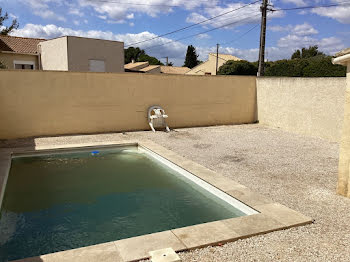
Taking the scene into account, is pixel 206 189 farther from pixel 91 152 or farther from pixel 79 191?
pixel 91 152

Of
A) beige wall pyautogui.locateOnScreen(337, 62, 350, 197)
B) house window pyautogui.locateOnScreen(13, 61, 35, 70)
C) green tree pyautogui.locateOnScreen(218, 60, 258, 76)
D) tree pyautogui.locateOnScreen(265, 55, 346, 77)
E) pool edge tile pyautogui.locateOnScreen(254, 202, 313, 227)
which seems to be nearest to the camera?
pool edge tile pyautogui.locateOnScreen(254, 202, 313, 227)

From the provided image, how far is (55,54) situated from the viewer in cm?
1945

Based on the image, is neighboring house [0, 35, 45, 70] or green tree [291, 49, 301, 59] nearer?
neighboring house [0, 35, 45, 70]

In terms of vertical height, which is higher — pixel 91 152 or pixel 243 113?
pixel 243 113

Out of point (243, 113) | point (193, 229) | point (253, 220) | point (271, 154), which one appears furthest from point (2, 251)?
point (243, 113)

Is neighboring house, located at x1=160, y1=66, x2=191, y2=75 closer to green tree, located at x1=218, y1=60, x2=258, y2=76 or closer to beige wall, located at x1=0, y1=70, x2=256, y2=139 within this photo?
green tree, located at x1=218, y1=60, x2=258, y2=76

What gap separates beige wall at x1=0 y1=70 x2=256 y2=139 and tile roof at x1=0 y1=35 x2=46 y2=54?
1286 cm

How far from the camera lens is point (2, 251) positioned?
3736 mm

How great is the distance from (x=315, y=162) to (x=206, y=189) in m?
3.37

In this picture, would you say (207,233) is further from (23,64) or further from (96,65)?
(23,64)

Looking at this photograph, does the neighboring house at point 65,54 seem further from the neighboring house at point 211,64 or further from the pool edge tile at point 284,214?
the neighboring house at point 211,64

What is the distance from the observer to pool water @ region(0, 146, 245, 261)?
424 centimetres

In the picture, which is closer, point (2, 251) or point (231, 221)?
point (2, 251)

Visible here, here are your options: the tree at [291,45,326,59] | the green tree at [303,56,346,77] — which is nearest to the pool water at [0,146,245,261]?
the green tree at [303,56,346,77]
